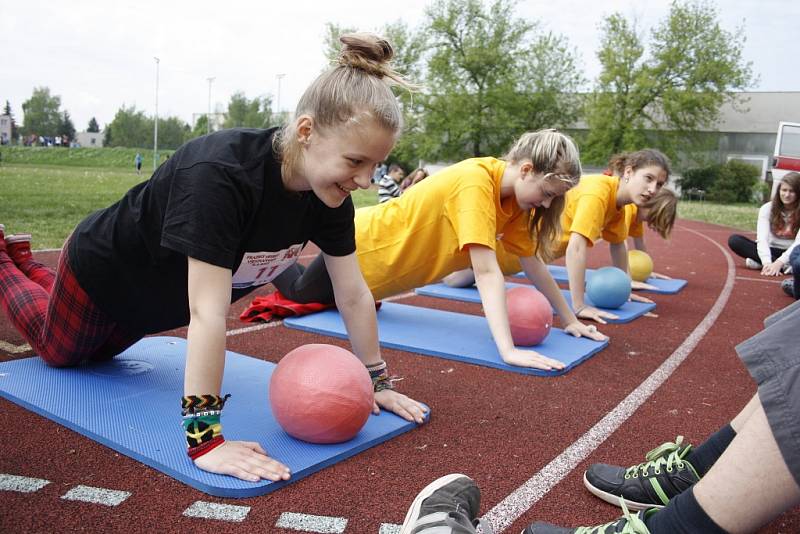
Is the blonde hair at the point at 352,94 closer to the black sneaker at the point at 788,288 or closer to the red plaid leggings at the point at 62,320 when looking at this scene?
the red plaid leggings at the point at 62,320

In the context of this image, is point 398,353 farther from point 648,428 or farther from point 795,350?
point 795,350

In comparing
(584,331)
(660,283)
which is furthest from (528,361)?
(660,283)

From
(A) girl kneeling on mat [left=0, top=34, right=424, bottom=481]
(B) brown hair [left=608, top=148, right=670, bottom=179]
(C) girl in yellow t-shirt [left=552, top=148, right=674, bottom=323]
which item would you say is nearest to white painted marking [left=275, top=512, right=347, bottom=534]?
(A) girl kneeling on mat [left=0, top=34, right=424, bottom=481]

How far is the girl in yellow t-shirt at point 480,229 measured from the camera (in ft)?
13.7

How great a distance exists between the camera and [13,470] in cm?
254

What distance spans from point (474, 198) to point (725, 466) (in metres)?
2.87

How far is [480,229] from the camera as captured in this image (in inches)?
167

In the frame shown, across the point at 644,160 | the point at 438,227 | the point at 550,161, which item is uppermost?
the point at 644,160

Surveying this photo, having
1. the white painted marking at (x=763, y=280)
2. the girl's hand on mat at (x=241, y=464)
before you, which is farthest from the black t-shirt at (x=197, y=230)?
the white painted marking at (x=763, y=280)

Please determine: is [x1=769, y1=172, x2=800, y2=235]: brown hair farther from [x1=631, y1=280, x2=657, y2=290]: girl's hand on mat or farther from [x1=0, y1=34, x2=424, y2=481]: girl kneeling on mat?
[x1=0, y1=34, x2=424, y2=481]: girl kneeling on mat

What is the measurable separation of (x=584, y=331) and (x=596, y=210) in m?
1.24

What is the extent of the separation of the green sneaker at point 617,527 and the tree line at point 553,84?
38202mm

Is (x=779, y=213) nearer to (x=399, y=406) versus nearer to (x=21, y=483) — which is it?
(x=399, y=406)

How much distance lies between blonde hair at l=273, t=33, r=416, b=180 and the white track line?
4.93 ft
